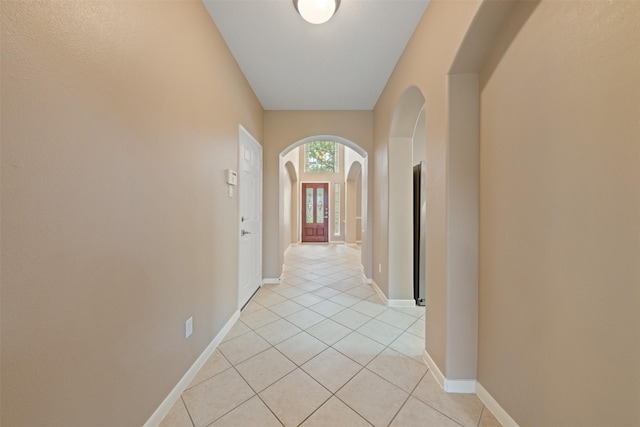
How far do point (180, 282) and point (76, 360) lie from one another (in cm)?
65

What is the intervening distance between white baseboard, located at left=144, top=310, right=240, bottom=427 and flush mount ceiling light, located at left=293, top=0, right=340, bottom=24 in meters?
2.65

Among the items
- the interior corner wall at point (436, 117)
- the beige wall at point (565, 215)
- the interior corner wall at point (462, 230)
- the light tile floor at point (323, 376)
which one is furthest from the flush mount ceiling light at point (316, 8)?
the light tile floor at point (323, 376)

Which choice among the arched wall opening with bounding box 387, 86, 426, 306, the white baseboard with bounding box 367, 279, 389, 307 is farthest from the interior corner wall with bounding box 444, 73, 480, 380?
the white baseboard with bounding box 367, 279, 389, 307

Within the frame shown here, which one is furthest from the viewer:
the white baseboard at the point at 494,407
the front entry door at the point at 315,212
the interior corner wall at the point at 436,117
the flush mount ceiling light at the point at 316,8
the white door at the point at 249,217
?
the front entry door at the point at 315,212

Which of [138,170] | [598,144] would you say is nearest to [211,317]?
[138,170]

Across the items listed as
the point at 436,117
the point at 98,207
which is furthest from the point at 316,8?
the point at 98,207

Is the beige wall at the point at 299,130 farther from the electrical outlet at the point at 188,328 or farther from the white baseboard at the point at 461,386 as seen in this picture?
the white baseboard at the point at 461,386

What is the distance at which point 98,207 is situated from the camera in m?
0.92

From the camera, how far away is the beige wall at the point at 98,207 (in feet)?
2.24

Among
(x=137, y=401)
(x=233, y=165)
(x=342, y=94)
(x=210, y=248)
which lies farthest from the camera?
(x=342, y=94)

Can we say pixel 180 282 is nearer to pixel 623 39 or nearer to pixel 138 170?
pixel 138 170

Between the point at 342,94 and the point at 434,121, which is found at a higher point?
the point at 342,94

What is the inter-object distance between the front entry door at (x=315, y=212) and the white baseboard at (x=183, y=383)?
624 centimetres

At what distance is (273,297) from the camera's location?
3.07 m
